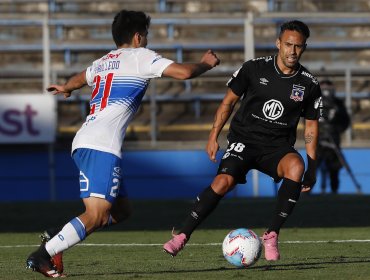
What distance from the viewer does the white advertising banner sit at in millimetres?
17906

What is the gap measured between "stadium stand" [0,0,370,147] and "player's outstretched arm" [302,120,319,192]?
1060 centimetres

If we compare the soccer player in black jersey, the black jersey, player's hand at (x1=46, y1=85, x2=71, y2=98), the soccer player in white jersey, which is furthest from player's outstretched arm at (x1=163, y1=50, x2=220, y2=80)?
the black jersey

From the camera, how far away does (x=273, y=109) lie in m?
8.32

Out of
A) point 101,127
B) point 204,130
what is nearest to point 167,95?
point 204,130

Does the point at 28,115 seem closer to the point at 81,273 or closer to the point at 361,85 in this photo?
the point at 361,85

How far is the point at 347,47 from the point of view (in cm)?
2102

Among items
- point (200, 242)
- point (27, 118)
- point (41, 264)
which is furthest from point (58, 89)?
point (27, 118)

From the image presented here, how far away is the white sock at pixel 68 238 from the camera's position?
6.97 metres

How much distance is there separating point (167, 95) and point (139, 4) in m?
2.71

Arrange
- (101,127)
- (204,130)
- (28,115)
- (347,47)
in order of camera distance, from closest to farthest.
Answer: (101,127) < (28,115) < (204,130) < (347,47)

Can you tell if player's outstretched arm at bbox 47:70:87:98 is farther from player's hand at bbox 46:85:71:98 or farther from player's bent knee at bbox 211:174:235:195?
player's bent knee at bbox 211:174:235:195

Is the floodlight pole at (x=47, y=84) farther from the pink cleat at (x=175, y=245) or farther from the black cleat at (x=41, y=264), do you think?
the black cleat at (x=41, y=264)

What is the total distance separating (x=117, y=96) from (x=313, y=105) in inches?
75.6

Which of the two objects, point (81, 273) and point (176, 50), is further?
point (176, 50)
